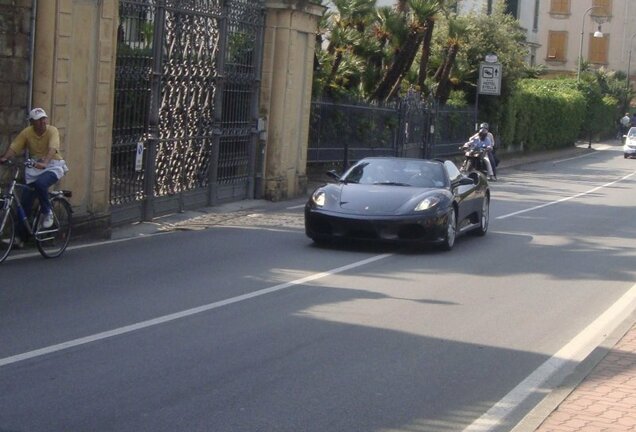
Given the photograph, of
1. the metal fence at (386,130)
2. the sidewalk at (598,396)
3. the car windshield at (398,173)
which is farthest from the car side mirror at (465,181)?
the metal fence at (386,130)

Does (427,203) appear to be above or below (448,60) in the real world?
below

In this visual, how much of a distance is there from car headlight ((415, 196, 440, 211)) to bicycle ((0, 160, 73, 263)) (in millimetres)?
4553

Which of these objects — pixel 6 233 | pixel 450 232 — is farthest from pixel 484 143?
pixel 6 233

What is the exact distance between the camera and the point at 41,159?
13.0 meters

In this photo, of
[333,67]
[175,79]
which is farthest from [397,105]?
[175,79]

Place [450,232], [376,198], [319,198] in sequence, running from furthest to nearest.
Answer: [450,232]
[319,198]
[376,198]

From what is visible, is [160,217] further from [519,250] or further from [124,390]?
[124,390]

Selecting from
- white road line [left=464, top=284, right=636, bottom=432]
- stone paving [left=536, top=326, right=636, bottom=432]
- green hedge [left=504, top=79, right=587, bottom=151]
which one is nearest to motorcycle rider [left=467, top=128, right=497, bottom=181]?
green hedge [left=504, top=79, right=587, bottom=151]

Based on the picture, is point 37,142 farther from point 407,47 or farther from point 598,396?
point 407,47

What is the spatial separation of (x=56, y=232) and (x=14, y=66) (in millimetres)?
2213

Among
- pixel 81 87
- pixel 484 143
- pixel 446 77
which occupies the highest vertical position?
pixel 446 77

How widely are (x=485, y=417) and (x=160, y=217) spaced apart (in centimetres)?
1185

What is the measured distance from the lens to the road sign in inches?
1552

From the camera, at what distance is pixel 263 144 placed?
878 inches
